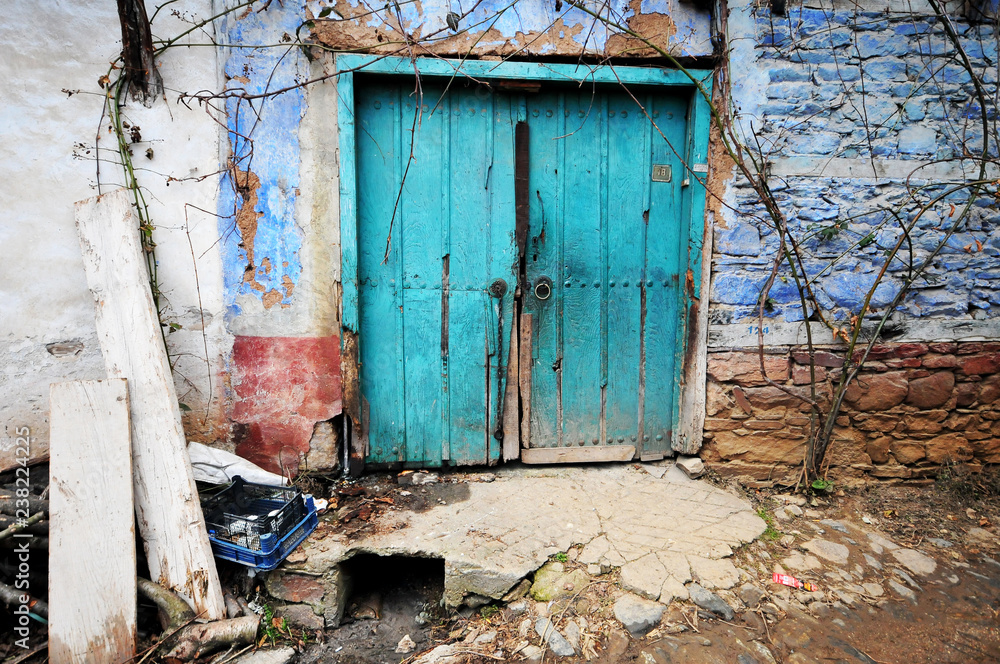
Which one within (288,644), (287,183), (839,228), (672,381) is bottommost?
(288,644)

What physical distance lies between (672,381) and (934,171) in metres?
1.86

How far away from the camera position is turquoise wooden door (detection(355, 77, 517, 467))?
9.24 feet

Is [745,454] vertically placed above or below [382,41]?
below

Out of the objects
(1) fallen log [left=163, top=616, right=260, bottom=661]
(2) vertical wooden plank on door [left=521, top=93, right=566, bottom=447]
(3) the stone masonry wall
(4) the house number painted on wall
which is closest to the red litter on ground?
(3) the stone masonry wall

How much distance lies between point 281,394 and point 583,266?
5.87 feet

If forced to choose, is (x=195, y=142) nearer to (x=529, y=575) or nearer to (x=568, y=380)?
(x=568, y=380)

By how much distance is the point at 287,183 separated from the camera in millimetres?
2680

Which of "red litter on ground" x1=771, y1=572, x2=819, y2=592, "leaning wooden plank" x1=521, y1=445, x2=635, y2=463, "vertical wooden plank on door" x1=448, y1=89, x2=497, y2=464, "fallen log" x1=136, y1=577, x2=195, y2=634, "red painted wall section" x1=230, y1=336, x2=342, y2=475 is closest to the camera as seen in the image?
"fallen log" x1=136, y1=577, x2=195, y2=634

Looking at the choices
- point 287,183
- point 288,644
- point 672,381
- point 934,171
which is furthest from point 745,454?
point 287,183

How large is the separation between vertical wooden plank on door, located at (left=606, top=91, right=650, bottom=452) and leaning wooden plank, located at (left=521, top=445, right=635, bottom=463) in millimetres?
78

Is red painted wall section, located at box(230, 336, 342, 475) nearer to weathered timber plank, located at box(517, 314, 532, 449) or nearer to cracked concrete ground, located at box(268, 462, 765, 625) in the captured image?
cracked concrete ground, located at box(268, 462, 765, 625)

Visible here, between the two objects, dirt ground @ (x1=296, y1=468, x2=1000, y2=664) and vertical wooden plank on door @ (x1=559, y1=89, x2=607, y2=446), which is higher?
vertical wooden plank on door @ (x1=559, y1=89, x2=607, y2=446)

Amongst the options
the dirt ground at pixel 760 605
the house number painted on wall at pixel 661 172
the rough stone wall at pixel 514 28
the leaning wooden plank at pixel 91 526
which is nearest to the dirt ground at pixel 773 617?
the dirt ground at pixel 760 605

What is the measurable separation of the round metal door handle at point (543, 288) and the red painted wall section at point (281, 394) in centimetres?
113
